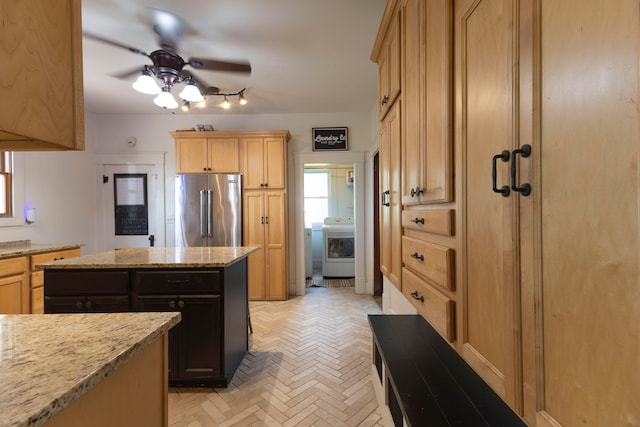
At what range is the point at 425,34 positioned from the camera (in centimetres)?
112

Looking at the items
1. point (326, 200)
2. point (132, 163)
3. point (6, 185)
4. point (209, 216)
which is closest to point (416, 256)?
point (209, 216)

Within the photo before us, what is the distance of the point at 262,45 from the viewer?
2488 mm

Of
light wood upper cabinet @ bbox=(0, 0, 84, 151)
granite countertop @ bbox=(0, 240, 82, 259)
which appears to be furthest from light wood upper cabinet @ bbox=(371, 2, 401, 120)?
granite countertop @ bbox=(0, 240, 82, 259)

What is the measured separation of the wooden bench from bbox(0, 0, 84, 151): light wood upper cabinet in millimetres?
1318

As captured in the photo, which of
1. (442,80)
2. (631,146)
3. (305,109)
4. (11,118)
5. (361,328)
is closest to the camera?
(631,146)

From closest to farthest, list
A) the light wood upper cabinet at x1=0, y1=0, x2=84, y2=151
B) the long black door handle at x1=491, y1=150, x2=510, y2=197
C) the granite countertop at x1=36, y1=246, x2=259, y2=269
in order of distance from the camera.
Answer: the light wood upper cabinet at x1=0, y1=0, x2=84, y2=151, the long black door handle at x1=491, y1=150, x2=510, y2=197, the granite countertop at x1=36, y1=246, x2=259, y2=269

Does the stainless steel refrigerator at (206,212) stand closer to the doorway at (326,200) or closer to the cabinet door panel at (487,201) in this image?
the doorway at (326,200)

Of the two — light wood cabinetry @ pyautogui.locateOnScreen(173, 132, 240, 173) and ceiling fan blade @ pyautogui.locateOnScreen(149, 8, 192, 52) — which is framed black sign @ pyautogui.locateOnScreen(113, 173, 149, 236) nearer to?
light wood cabinetry @ pyautogui.locateOnScreen(173, 132, 240, 173)

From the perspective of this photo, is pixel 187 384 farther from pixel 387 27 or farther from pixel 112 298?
pixel 387 27

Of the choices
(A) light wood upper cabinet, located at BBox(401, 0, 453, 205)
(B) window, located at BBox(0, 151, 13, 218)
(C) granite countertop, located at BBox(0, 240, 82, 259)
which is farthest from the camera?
(B) window, located at BBox(0, 151, 13, 218)

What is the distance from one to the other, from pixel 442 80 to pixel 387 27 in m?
0.94

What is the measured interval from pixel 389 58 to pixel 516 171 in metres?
1.33

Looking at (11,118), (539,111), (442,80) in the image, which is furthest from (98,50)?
(539,111)

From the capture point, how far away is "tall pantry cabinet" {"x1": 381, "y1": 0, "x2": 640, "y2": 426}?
42 centimetres
